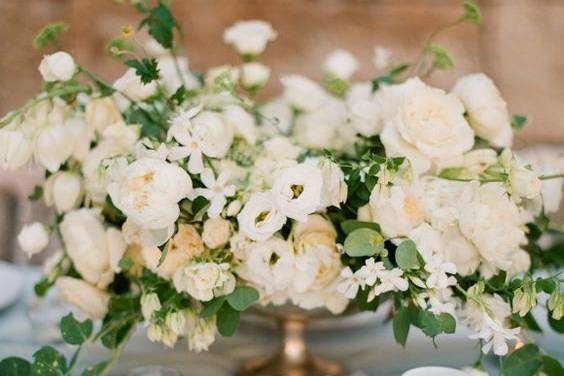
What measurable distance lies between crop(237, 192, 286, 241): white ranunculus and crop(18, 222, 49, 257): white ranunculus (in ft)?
0.96

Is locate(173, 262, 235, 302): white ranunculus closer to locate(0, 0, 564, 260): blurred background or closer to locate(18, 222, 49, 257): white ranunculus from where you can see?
locate(18, 222, 49, 257): white ranunculus

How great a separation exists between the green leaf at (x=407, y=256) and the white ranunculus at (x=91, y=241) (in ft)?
1.04

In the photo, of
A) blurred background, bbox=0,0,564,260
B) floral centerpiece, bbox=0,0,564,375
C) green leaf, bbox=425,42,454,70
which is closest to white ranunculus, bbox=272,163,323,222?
floral centerpiece, bbox=0,0,564,375

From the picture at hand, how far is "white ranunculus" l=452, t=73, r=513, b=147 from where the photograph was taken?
3.03 feet

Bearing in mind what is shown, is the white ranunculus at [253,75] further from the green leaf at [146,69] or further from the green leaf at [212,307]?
the green leaf at [212,307]

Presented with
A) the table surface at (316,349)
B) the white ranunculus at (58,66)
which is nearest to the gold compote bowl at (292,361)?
the table surface at (316,349)

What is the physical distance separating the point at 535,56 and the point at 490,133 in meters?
1.63

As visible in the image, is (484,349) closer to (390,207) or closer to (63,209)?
(390,207)

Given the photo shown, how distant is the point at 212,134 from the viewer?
2.77ft

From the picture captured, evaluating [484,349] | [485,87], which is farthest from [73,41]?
[484,349]

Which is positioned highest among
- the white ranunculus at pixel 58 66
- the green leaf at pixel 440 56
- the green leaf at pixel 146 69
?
the green leaf at pixel 440 56

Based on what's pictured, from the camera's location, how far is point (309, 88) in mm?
1165

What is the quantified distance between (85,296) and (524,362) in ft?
1.60

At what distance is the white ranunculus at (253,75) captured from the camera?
1.13m
